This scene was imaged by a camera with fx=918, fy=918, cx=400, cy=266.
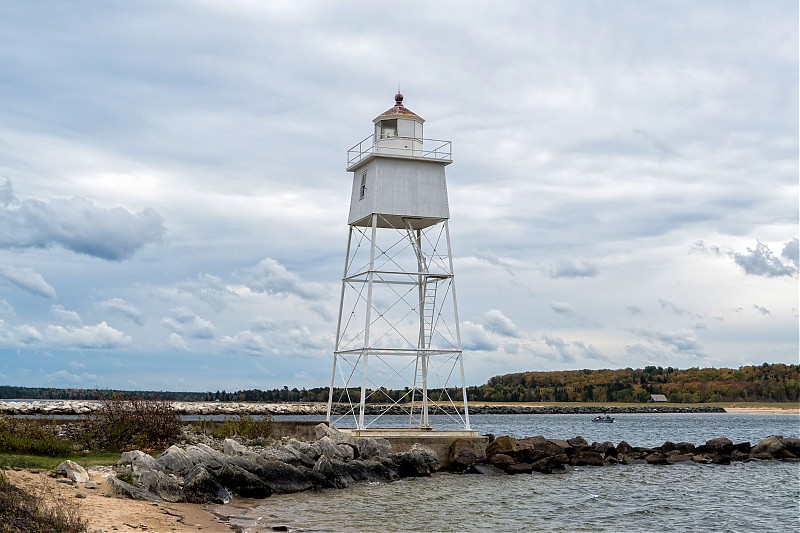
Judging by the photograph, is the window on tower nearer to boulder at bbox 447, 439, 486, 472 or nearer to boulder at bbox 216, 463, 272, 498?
boulder at bbox 447, 439, 486, 472

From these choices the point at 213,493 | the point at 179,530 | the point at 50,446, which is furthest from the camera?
the point at 50,446

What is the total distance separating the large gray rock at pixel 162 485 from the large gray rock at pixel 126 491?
0.37 meters

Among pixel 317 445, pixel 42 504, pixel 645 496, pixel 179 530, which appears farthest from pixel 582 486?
pixel 42 504

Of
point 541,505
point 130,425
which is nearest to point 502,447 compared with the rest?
point 541,505

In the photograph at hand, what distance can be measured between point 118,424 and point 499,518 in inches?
466

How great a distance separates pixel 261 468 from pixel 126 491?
5.30 metres

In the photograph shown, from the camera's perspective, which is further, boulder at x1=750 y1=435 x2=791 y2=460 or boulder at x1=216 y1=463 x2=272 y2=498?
boulder at x1=750 y1=435 x2=791 y2=460

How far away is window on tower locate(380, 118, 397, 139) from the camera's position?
31703mm

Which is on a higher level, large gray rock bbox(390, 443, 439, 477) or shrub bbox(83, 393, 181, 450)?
shrub bbox(83, 393, 181, 450)

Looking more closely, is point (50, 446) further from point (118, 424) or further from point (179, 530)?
point (179, 530)

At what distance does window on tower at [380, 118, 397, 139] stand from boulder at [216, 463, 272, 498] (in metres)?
13.4

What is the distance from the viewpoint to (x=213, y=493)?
21.3 meters

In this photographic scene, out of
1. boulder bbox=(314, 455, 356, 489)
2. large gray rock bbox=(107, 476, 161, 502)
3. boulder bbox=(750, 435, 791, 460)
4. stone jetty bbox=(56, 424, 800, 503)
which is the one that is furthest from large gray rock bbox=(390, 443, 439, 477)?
boulder bbox=(750, 435, 791, 460)

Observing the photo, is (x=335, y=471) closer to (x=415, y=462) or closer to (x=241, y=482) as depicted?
(x=415, y=462)
